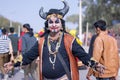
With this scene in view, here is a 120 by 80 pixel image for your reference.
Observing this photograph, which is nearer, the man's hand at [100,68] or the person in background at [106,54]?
the man's hand at [100,68]

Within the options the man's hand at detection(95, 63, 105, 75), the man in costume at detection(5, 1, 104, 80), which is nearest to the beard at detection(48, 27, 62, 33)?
the man in costume at detection(5, 1, 104, 80)

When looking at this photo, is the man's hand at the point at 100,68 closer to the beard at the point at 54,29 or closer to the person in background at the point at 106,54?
the beard at the point at 54,29

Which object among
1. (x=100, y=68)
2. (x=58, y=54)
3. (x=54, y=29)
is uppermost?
(x=54, y=29)

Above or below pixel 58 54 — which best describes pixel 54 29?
above

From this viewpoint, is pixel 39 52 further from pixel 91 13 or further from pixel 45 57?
pixel 91 13

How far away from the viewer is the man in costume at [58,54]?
556 cm

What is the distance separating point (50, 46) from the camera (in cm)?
565

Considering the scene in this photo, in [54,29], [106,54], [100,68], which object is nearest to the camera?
[100,68]

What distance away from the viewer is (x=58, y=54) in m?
5.58

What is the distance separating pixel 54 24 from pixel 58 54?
1.39ft

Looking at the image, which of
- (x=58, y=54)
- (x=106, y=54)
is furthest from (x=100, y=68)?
(x=106, y=54)

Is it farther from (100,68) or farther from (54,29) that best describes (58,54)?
(100,68)

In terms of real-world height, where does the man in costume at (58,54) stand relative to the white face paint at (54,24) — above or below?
below

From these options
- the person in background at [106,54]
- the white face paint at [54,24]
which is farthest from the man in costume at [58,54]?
the person in background at [106,54]
